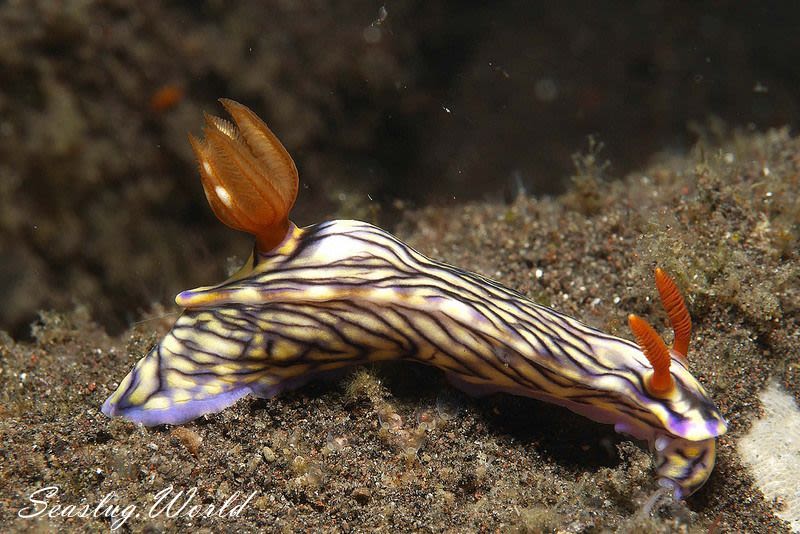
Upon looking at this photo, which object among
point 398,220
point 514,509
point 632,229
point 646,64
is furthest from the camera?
point 646,64

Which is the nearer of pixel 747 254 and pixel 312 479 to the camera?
pixel 312 479

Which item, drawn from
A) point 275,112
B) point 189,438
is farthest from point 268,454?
point 275,112

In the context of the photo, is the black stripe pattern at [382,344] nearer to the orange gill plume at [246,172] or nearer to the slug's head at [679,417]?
the slug's head at [679,417]

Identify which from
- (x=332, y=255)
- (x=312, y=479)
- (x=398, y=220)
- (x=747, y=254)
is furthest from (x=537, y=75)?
(x=312, y=479)

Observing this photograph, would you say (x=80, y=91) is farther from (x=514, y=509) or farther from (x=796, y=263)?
(x=796, y=263)

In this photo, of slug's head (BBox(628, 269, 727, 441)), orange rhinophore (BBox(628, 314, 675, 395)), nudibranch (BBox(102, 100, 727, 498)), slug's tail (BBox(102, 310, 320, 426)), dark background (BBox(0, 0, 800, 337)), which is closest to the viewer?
orange rhinophore (BBox(628, 314, 675, 395))

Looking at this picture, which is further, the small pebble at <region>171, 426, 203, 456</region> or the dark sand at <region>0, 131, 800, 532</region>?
the small pebble at <region>171, 426, 203, 456</region>

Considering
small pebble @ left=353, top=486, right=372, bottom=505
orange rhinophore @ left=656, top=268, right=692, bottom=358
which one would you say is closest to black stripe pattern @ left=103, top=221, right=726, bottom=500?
orange rhinophore @ left=656, top=268, right=692, bottom=358

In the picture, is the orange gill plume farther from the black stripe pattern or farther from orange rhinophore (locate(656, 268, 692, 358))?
orange rhinophore (locate(656, 268, 692, 358))
